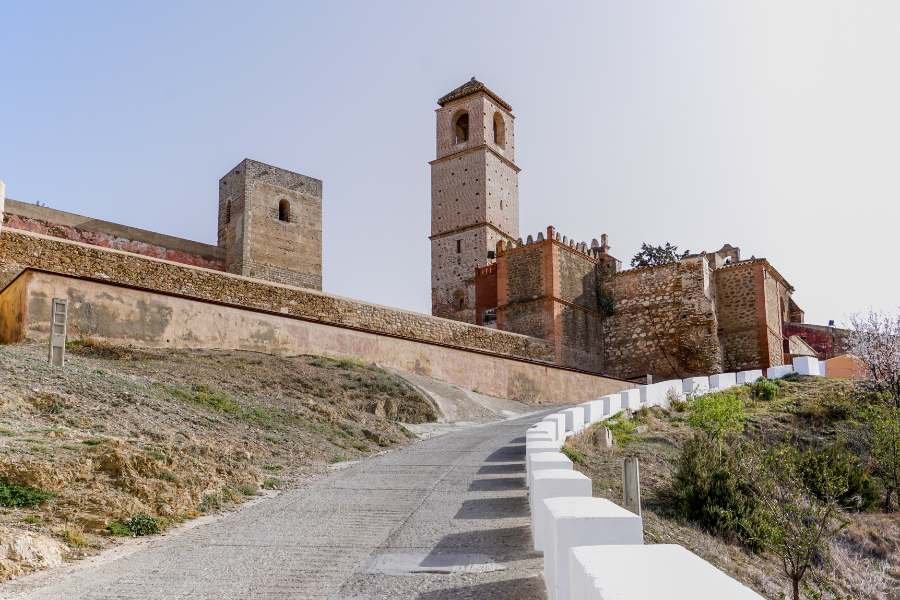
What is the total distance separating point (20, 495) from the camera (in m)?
6.86

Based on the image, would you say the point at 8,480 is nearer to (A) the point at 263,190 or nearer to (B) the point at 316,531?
(B) the point at 316,531

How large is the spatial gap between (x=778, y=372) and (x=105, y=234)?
23.5m

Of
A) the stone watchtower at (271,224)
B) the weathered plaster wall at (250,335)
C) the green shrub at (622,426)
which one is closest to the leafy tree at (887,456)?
the green shrub at (622,426)

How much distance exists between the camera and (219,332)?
18.0 meters

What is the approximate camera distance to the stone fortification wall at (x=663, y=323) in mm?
31516

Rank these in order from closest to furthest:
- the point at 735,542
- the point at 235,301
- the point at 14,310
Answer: the point at 735,542
the point at 14,310
the point at 235,301

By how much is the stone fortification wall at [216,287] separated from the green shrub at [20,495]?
1050cm

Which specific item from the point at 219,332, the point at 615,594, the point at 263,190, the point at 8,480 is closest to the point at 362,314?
the point at 219,332

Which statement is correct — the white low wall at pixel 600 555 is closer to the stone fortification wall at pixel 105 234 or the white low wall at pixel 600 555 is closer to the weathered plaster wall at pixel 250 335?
the weathered plaster wall at pixel 250 335

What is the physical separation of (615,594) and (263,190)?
28695mm

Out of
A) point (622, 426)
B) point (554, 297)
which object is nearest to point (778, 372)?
point (554, 297)

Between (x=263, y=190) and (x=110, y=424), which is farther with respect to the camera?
(x=263, y=190)

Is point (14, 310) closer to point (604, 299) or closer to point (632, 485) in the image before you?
point (632, 485)

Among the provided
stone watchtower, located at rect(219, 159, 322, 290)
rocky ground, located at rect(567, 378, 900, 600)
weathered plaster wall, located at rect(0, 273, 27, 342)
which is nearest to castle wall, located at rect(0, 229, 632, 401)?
weathered plaster wall, located at rect(0, 273, 27, 342)
